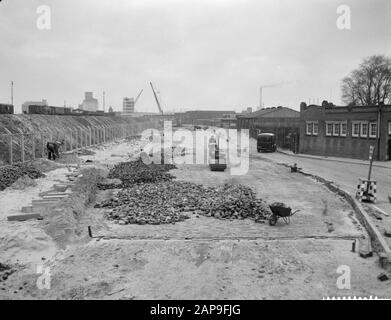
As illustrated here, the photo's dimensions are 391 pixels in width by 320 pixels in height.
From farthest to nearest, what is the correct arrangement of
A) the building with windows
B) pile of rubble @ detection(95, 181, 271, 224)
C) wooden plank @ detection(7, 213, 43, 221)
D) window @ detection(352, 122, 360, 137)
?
window @ detection(352, 122, 360, 137), the building with windows, pile of rubble @ detection(95, 181, 271, 224), wooden plank @ detection(7, 213, 43, 221)

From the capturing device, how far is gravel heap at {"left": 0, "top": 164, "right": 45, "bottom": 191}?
2152 cm

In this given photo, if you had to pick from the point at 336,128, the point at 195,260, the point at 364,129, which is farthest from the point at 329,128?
the point at 195,260

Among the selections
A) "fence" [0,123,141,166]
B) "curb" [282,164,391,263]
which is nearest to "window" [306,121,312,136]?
"curb" [282,164,391,263]

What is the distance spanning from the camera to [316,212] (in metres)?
18.1

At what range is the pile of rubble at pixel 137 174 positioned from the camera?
83.6 feet

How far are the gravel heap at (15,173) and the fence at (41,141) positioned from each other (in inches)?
49.1

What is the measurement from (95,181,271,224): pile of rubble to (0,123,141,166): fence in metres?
10.5

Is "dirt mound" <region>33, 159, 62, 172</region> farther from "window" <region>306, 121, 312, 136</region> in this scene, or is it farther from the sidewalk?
"window" <region>306, 121, 312, 136</region>

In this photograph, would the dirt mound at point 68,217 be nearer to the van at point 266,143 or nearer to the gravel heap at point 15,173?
the gravel heap at point 15,173

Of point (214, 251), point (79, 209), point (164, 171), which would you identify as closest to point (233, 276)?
point (214, 251)

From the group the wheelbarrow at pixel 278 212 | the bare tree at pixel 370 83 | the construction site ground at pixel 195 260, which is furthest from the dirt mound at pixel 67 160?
the bare tree at pixel 370 83

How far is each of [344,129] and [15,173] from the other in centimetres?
3011

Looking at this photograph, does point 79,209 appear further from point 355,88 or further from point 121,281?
point 355,88
